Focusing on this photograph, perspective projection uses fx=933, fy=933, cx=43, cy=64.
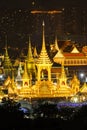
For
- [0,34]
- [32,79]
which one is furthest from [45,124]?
[0,34]

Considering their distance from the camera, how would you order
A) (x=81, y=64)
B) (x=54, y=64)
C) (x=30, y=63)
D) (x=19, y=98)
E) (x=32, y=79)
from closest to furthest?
(x=19, y=98) < (x=32, y=79) < (x=30, y=63) < (x=54, y=64) < (x=81, y=64)

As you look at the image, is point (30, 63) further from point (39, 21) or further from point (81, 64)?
point (39, 21)

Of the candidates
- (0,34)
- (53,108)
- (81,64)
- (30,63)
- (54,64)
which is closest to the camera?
(53,108)

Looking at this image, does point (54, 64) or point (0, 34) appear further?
point (0, 34)

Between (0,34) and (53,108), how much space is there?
33.1 m

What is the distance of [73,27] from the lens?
5519 cm

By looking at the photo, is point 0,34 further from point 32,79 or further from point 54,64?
point 32,79

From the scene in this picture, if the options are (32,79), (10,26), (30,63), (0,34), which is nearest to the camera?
(32,79)

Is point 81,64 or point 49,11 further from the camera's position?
point 49,11

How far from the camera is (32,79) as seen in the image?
977 inches

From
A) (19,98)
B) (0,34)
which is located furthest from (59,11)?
(19,98)

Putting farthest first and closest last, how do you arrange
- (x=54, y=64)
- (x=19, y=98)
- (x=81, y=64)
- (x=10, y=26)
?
1. (x=10, y=26)
2. (x=81, y=64)
3. (x=54, y=64)
4. (x=19, y=98)

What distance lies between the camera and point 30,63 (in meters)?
27.0

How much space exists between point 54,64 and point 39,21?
27.0 meters
